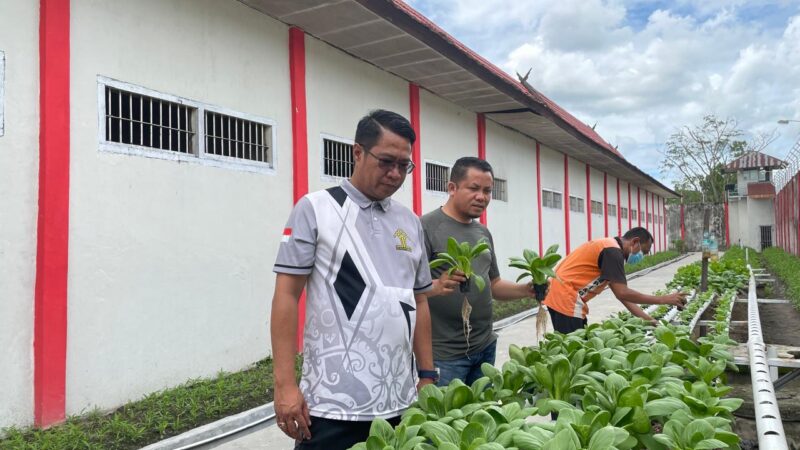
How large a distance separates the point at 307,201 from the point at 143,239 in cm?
383

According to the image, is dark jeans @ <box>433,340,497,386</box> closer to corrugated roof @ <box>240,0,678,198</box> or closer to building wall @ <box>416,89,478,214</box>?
corrugated roof @ <box>240,0,678,198</box>

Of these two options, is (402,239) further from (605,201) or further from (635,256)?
(605,201)

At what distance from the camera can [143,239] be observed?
17.7 feet

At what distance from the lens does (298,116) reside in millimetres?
7312

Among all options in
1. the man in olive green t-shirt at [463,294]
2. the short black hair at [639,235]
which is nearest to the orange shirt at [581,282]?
the short black hair at [639,235]

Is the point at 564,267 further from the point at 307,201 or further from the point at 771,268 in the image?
the point at 771,268

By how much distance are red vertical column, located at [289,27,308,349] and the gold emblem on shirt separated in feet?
16.8

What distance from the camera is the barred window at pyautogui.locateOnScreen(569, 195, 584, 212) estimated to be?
19.3 m

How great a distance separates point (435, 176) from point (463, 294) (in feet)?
26.3

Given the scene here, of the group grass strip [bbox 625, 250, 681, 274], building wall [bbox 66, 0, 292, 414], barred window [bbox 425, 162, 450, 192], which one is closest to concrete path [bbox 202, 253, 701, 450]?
grass strip [bbox 625, 250, 681, 274]

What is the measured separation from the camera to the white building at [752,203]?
36.7m

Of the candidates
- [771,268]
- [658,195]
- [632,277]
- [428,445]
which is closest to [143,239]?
[428,445]

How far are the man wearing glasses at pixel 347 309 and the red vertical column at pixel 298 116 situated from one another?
5.14 metres

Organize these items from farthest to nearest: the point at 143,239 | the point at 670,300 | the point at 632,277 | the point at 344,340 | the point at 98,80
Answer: the point at 632,277 < the point at 143,239 < the point at 98,80 < the point at 670,300 < the point at 344,340
